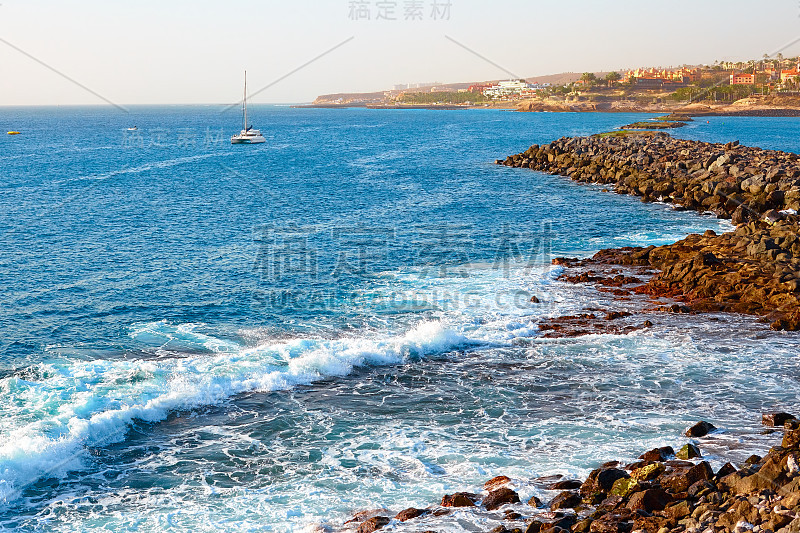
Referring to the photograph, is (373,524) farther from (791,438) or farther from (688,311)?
(688,311)

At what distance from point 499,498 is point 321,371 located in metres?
8.73

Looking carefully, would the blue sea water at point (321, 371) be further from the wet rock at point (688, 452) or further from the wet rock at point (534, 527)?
the wet rock at point (534, 527)

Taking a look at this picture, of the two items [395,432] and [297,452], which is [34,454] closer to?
[297,452]

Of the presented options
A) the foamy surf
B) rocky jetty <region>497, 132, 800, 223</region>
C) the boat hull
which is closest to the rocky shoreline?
rocky jetty <region>497, 132, 800, 223</region>

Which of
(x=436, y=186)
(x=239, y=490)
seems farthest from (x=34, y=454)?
(x=436, y=186)

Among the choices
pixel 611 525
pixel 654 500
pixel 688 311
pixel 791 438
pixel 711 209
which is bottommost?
pixel 611 525

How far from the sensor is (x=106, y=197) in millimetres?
57188

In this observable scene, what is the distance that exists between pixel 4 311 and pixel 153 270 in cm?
748

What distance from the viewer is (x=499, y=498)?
13.8 m

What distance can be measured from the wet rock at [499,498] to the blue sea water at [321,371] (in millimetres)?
619

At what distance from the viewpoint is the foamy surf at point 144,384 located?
16500 mm

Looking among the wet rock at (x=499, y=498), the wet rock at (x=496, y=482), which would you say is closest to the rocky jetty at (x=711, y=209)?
the wet rock at (x=496, y=482)

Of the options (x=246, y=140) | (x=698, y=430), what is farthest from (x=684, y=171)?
(x=246, y=140)

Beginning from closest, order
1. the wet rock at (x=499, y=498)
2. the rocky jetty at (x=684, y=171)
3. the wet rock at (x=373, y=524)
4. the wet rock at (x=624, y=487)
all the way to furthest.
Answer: the wet rock at (x=373, y=524)
the wet rock at (x=624, y=487)
the wet rock at (x=499, y=498)
the rocky jetty at (x=684, y=171)
